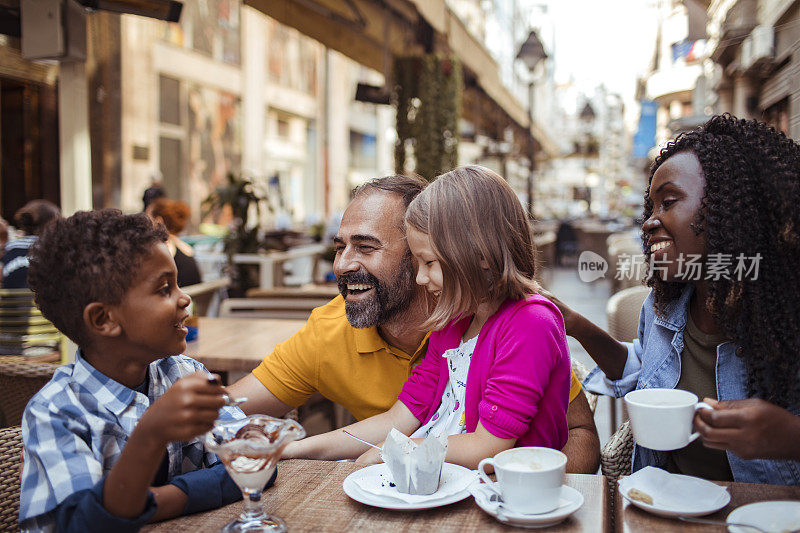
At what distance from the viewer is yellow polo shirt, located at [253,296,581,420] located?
7.45ft

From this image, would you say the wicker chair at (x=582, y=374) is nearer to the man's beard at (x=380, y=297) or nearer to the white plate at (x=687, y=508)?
the man's beard at (x=380, y=297)

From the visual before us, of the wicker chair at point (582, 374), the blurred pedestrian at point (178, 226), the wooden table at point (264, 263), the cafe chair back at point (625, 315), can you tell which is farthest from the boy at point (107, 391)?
the wooden table at point (264, 263)

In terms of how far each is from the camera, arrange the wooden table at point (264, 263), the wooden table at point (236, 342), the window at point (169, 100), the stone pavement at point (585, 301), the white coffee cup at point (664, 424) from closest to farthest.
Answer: the white coffee cup at point (664, 424) → the wooden table at point (236, 342) → the stone pavement at point (585, 301) → the wooden table at point (264, 263) → the window at point (169, 100)

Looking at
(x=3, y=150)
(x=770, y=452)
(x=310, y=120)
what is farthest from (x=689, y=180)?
(x=310, y=120)

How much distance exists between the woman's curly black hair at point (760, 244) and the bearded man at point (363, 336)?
3.13ft

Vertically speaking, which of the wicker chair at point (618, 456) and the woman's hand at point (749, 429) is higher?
the woman's hand at point (749, 429)

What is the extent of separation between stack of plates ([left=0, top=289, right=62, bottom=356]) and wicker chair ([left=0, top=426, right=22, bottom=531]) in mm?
2594

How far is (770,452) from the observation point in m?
1.38

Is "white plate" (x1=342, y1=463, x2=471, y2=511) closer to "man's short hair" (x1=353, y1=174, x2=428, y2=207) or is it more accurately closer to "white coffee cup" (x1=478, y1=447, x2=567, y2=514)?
"white coffee cup" (x1=478, y1=447, x2=567, y2=514)

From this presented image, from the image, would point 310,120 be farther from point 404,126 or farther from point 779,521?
point 779,521

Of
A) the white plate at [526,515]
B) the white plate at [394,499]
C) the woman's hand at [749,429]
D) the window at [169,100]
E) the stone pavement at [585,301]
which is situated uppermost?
the window at [169,100]

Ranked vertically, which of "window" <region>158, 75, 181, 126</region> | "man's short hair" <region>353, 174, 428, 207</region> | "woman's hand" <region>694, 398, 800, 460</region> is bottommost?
"woman's hand" <region>694, 398, 800, 460</region>

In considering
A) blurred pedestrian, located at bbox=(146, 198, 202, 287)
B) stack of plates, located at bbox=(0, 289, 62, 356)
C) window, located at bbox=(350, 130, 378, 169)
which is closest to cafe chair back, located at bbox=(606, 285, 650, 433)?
stack of plates, located at bbox=(0, 289, 62, 356)

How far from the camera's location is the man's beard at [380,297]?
2.20m
